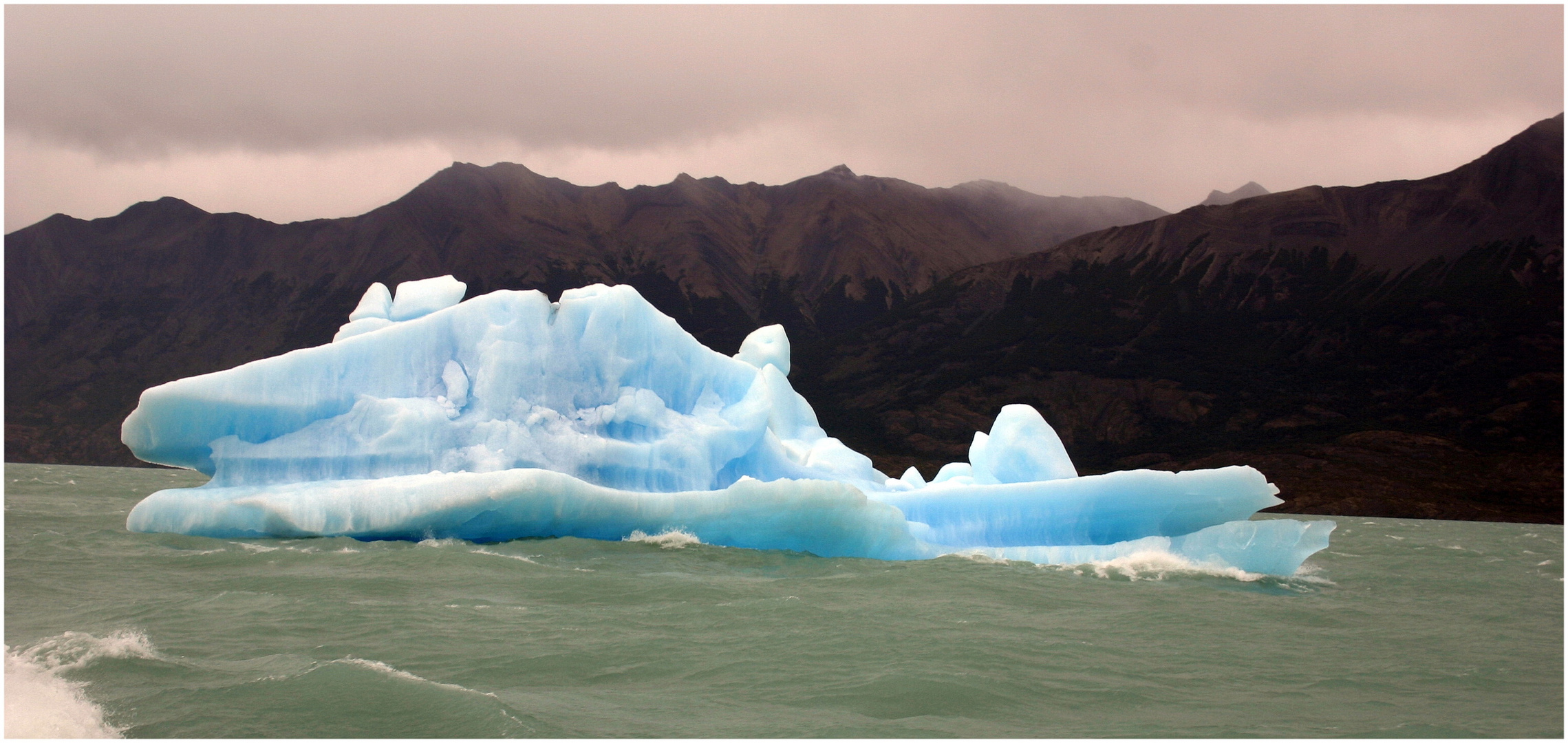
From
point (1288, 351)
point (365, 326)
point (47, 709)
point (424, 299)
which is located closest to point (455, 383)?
point (365, 326)

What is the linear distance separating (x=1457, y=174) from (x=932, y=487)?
3661 inches

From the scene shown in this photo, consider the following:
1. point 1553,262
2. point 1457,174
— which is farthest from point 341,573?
point 1457,174

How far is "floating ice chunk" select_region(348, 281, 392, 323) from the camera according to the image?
17.7m

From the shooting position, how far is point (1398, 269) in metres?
87.9

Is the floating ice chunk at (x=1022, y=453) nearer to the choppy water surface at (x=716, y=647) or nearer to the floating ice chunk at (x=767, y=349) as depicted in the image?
the choppy water surface at (x=716, y=647)

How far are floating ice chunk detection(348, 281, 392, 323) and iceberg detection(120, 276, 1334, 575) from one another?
92 centimetres

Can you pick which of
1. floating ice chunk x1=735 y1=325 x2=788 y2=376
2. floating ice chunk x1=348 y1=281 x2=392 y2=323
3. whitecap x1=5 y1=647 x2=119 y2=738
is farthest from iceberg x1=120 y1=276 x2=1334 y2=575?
whitecap x1=5 y1=647 x2=119 y2=738

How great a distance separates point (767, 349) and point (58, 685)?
1578cm

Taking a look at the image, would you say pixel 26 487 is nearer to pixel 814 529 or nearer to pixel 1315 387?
pixel 814 529

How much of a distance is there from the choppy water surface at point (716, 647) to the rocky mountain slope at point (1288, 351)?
180ft

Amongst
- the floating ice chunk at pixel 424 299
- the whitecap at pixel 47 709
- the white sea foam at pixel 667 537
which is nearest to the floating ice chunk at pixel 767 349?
the floating ice chunk at pixel 424 299

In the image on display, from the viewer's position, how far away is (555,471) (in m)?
14.2

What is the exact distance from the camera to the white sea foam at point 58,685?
5.87 metres

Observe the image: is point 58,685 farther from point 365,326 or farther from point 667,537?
point 365,326
